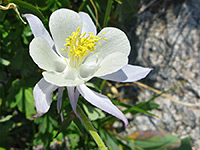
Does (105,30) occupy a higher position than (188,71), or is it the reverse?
(105,30)

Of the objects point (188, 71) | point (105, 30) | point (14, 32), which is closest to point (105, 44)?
point (105, 30)

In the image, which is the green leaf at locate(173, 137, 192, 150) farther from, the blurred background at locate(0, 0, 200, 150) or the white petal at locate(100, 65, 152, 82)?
the white petal at locate(100, 65, 152, 82)

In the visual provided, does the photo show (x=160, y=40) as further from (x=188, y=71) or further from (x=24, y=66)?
(x=24, y=66)

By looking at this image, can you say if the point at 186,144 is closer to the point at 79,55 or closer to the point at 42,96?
the point at 79,55

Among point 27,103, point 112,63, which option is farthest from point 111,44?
point 27,103

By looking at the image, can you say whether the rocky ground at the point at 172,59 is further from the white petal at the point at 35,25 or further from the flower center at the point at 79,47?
the white petal at the point at 35,25

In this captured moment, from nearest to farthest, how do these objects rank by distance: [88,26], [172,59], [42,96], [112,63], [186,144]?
[42,96], [112,63], [88,26], [186,144], [172,59]

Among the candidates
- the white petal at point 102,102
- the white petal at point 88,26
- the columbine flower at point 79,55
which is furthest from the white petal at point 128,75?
the white petal at point 88,26
